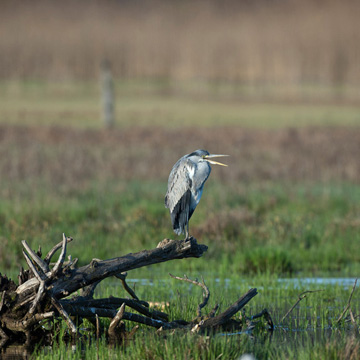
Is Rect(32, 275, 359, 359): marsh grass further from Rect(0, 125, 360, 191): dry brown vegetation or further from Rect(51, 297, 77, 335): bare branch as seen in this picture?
Rect(0, 125, 360, 191): dry brown vegetation

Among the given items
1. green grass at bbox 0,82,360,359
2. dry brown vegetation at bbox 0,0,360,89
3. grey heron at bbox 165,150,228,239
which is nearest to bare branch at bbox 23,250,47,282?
green grass at bbox 0,82,360,359

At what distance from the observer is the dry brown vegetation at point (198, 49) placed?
84.8m

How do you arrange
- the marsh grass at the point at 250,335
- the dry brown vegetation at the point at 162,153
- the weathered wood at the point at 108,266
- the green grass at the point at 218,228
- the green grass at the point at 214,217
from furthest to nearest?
the dry brown vegetation at the point at 162,153 < the green grass at the point at 218,228 < the green grass at the point at 214,217 < the weathered wood at the point at 108,266 < the marsh grass at the point at 250,335

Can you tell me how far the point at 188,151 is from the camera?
2989cm

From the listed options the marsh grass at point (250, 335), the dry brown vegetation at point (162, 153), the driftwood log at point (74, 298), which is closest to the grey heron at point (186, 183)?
the driftwood log at point (74, 298)

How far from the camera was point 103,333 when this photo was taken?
9328 mm

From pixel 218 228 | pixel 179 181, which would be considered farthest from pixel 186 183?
pixel 218 228

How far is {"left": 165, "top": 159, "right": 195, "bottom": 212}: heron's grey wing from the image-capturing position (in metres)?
8.70

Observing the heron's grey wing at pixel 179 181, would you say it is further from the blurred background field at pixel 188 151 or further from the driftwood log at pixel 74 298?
the blurred background field at pixel 188 151

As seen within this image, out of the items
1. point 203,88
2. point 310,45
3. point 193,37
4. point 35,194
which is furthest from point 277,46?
point 35,194

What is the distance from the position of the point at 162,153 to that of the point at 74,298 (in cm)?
1983

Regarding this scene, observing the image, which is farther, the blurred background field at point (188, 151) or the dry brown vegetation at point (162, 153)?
the dry brown vegetation at point (162, 153)

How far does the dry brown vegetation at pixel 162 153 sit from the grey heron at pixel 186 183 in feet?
41.1

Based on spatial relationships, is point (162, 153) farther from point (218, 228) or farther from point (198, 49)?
point (198, 49)
